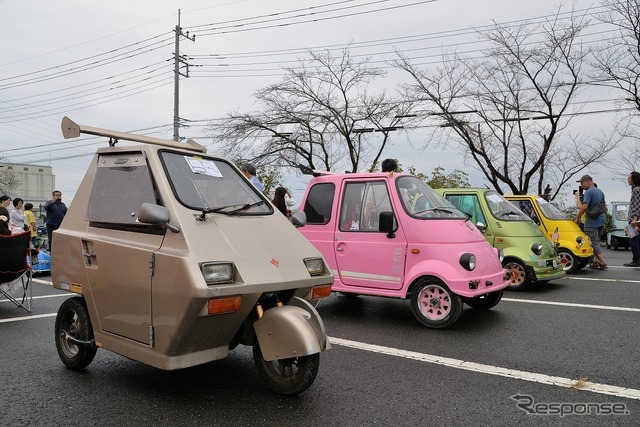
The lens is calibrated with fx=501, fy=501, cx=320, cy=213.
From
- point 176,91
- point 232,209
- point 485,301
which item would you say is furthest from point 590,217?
point 176,91

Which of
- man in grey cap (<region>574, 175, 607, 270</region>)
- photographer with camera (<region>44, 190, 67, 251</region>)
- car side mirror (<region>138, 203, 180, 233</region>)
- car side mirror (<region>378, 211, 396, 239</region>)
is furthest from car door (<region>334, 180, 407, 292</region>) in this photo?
photographer with camera (<region>44, 190, 67, 251</region>)

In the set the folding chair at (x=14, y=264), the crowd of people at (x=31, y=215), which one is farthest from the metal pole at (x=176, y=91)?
the folding chair at (x=14, y=264)

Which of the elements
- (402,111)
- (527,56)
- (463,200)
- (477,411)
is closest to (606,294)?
(463,200)

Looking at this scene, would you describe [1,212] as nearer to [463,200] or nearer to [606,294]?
[463,200]

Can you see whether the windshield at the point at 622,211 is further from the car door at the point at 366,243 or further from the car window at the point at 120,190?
the car window at the point at 120,190

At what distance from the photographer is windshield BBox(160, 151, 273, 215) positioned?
12.9 feet

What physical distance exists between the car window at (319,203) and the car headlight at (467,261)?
6.46 ft

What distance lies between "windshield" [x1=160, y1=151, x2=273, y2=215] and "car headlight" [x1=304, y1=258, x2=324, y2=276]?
1.91 feet

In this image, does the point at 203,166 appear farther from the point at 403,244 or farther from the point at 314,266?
the point at 403,244

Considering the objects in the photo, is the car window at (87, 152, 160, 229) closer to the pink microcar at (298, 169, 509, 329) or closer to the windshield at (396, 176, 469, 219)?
the pink microcar at (298, 169, 509, 329)

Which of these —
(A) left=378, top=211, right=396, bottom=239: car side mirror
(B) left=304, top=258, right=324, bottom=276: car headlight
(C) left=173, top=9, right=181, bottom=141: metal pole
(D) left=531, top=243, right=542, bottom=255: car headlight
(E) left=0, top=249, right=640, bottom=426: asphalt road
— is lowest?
(E) left=0, top=249, right=640, bottom=426: asphalt road

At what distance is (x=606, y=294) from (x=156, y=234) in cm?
753

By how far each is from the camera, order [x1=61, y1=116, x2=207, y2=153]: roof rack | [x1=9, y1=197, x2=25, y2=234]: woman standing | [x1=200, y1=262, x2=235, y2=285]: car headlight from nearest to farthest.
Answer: [x1=200, y1=262, x2=235, y2=285]: car headlight
[x1=61, y1=116, x2=207, y2=153]: roof rack
[x1=9, y1=197, x2=25, y2=234]: woman standing

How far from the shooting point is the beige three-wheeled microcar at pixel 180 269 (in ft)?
11.3
